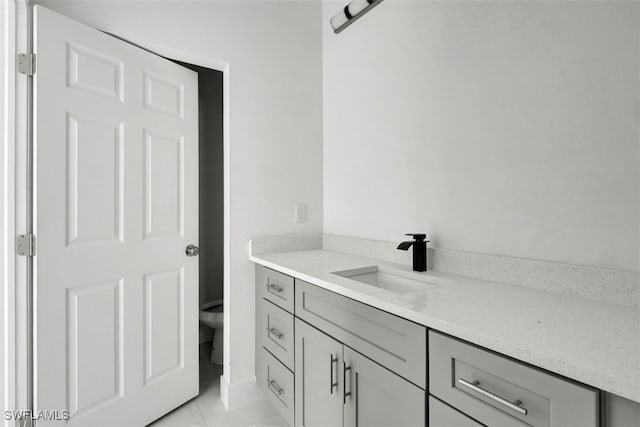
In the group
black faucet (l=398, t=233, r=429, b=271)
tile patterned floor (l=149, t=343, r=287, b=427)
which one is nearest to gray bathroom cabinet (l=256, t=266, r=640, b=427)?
tile patterned floor (l=149, t=343, r=287, b=427)

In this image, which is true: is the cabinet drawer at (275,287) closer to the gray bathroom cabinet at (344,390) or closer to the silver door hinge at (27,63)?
the gray bathroom cabinet at (344,390)

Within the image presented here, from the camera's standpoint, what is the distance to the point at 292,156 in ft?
6.94

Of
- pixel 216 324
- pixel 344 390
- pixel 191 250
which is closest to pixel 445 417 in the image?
pixel 344 390

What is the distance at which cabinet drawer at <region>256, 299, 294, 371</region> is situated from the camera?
1564mm

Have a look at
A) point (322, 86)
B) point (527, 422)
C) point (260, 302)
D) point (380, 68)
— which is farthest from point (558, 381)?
point (322, 86)

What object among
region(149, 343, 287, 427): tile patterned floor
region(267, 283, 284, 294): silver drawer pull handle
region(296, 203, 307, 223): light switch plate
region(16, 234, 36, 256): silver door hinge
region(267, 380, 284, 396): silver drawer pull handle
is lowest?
region(149, 343, 287, 427): tile patterned floor

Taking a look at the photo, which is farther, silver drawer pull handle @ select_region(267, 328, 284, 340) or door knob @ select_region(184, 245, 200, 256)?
door knob @ select_region(184, 245, 200, 256)

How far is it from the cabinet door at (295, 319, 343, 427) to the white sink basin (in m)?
0.30

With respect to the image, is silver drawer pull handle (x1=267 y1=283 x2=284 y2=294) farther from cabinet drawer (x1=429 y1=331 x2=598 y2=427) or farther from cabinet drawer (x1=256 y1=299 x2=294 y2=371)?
cabinet drawer (x1=429 y1=331 x2=598 y2=427)

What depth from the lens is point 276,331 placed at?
168 centimetres

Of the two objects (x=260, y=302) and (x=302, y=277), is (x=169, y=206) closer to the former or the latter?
(x=260, y=302)

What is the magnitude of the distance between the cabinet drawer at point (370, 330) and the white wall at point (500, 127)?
0.58 metres

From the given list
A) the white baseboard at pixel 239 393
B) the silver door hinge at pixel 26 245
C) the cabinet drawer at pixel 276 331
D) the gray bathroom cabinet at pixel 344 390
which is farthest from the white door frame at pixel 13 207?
the gray bathroom cabinet at pixel 344 390

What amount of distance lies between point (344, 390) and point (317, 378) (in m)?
0.19
